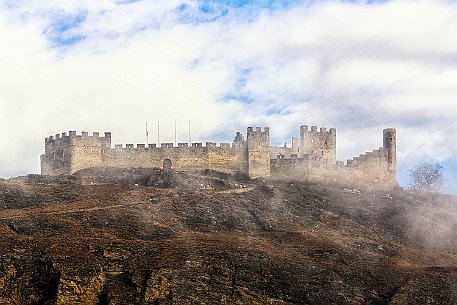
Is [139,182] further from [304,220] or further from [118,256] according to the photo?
[118,256]

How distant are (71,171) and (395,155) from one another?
34760 mm

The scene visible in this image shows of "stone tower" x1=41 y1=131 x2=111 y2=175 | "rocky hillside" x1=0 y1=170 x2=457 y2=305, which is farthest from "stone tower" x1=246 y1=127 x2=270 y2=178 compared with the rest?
"stone tower" x1=41 y1=131 x2=111 y2=175

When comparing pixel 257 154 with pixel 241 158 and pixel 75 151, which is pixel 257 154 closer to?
pixel 241 158

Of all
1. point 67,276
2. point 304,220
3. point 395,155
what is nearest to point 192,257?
point 67,276

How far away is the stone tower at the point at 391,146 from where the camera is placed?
77250mm

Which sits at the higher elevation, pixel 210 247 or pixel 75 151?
pixel 75 151

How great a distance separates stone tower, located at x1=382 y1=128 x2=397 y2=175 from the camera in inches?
3041

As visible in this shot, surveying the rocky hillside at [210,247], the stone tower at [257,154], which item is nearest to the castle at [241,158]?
the stone tower at [257,154]

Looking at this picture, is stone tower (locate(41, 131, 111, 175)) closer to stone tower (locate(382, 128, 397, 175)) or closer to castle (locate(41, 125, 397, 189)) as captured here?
castle (locate(41, 125, 397, 189))

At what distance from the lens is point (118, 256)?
3878 cm

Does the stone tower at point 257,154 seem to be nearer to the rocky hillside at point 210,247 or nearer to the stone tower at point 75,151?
the rocky hillside at point 210,247

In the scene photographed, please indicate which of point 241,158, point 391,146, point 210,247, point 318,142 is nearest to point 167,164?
point 241,158

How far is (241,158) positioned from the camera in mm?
71812

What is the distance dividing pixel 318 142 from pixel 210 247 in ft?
127
